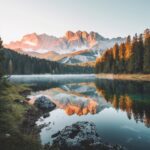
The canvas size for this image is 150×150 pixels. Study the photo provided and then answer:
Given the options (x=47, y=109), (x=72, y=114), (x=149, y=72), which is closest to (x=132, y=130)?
(x=72, y=114)

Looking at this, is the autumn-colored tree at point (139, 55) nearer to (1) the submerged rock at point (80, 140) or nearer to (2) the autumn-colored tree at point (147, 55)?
(2) the autumn-colored tree at point (147, 55)

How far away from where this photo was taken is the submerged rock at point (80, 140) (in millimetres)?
15438

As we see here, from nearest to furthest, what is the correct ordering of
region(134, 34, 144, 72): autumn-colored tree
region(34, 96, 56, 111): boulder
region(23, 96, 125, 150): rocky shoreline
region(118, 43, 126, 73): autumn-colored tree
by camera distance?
1. region(23, 96, 125, 150): rocky shoreline
2. region(34, 96, 56, 111): boulder
3. region(134, 34, 144, 72): autumn-colored tree
4. region(118, 43, 126, 73): autumn-colored tree

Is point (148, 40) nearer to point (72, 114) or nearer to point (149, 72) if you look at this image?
point (149, 72)

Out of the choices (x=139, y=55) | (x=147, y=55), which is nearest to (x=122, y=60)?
(x=139, y=55)

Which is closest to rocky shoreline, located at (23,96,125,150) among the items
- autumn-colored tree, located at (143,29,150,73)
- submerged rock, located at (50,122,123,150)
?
submerged rock, located at (50,122,123,150)

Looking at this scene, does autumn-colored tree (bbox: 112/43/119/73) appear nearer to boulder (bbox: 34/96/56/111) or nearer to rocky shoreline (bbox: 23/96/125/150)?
boulder (bbox: 34/96/56/111)

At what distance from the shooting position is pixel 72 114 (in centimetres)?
2908

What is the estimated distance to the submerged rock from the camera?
50.6 ft

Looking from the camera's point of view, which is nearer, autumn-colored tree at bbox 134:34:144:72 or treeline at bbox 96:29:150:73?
treeline at bbox 96:29:150:73

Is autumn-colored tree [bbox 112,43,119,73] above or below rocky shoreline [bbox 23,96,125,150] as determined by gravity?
above

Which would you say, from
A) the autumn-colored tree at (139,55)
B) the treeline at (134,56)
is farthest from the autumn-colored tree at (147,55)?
the autumn-colored tree at (139,55)

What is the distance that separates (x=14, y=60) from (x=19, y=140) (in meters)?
193

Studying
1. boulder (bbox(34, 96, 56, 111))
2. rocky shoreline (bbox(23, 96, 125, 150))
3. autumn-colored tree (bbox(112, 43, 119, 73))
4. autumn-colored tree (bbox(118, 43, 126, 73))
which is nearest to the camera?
rocky shoreline (bbox(23, 96, 125, 150))
